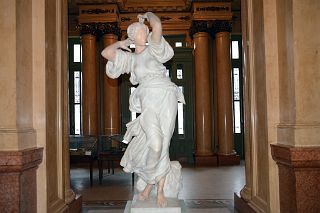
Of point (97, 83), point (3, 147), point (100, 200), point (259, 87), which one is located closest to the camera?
point (3, 147)

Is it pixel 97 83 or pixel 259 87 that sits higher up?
pixel 97 83

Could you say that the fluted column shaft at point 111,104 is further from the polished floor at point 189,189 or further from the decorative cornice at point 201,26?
the decorative cornice at point 201,26

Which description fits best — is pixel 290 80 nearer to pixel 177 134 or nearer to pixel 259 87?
pixel 259 87

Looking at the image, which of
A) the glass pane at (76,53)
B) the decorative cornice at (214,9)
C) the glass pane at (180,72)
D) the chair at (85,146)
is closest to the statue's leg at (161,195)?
the chair at (85,146)

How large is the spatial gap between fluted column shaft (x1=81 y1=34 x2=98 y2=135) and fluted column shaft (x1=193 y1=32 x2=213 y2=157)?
3.12 meters

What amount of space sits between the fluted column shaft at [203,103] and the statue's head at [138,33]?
764 centimetres

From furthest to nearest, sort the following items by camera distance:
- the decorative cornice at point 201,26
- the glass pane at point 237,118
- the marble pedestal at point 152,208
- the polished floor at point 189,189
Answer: the glass pane at point 237,118, the decorative cornice at point 201,26, the polished floor at point 189,189, the marble pedestal at point 152,208

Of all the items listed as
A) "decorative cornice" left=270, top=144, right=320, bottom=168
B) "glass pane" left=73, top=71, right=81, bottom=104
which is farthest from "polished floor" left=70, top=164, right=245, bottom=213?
"glass pane" left=73, top=71, right=81, bottom=104

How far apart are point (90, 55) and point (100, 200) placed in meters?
6.29

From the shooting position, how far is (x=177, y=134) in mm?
12758

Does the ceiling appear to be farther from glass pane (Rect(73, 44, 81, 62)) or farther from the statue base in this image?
the statue base

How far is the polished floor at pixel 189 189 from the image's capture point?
5.24 m

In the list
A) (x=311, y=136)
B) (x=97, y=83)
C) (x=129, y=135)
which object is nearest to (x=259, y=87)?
(x=311, y=136)

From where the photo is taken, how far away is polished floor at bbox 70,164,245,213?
5242 millimetres
